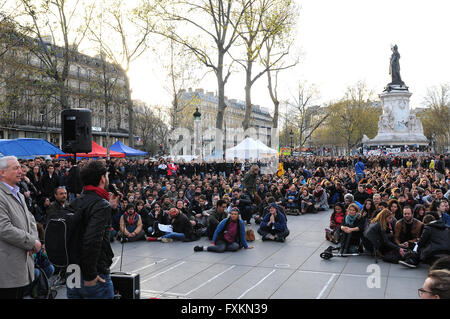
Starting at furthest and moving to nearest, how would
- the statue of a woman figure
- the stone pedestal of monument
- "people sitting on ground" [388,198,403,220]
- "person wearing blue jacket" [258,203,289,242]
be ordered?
the statue of a woman figure, the stone pedestal of monument, "person wearing blue jacket" [258,203,289,242], "people sitting on ground" [388,198,403,220]

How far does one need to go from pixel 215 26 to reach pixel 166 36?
2911mm

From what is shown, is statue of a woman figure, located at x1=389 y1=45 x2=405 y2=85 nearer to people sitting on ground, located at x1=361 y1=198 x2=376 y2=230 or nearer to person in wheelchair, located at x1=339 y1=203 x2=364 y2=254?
people sitting on ground, located at x1=361 y1=198 x2=376 y2=230

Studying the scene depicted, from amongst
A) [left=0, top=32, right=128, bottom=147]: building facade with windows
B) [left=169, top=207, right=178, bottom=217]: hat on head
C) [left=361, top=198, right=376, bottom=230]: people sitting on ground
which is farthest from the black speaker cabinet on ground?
[left=0, top=32, right=128, bottom=147]: building facade with windows

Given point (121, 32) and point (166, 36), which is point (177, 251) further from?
point (121, 32)

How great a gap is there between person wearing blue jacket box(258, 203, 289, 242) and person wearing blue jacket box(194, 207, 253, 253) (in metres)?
0.91

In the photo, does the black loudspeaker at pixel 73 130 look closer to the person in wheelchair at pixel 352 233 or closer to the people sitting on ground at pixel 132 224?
the people sitting on ground at pixel 132 224

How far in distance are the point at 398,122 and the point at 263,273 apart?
41.1 m

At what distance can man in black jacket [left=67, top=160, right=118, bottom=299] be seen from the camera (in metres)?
3.35

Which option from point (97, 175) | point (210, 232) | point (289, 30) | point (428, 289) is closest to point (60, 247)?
point (97, 175)

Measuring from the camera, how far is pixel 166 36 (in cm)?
2406

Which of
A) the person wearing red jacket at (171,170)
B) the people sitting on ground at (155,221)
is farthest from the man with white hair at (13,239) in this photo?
the person wearing red jacket at (171,170)

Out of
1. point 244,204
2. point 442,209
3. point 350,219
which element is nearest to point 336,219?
point 350,219

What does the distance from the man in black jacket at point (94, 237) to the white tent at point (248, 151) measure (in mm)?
23704

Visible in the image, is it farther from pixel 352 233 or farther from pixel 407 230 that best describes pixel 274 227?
pixel 407 230
